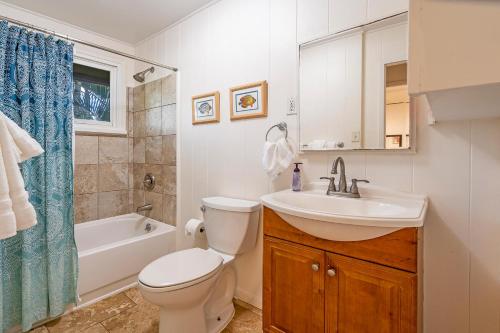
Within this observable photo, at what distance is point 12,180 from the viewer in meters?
0.97

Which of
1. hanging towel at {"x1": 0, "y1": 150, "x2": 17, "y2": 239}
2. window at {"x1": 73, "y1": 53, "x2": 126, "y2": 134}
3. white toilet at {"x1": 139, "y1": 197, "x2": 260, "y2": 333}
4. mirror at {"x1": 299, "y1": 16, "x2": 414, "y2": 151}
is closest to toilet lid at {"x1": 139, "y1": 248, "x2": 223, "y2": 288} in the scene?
white toilet at {"x1": 139, "y1": 197, "x2": 260, "y2": 333}

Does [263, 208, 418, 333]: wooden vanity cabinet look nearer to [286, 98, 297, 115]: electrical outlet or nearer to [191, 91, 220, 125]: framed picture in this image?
[286, 98, 297, 115]: electrical outlet

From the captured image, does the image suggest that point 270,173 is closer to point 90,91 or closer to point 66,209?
point 66,209

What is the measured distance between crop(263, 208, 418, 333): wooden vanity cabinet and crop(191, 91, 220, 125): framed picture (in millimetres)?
1016

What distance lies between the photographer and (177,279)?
1236 millimetres


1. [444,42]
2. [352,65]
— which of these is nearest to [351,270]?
[444,42]

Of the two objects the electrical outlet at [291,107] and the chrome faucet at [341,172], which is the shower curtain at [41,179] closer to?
the electrical outlet at [291,107]

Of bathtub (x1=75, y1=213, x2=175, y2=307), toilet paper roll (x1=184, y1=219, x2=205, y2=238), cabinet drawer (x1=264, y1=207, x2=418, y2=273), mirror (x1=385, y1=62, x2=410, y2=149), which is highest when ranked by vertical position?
mirror (x1=385, y1=62, x2=410, y2=149)

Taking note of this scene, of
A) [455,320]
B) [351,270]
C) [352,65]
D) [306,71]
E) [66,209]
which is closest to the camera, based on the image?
[351,270]

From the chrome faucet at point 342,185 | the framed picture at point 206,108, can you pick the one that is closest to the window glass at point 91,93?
the framed picture at point 206,108

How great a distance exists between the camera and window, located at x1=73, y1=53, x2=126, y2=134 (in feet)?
7.91

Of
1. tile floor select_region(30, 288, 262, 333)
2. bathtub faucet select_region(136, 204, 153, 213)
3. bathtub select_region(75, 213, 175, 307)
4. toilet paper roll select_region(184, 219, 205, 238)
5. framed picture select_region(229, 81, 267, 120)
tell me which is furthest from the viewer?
bathtub faucet select_region(136, 204, 153, 213)

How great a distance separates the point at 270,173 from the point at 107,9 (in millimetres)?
1943

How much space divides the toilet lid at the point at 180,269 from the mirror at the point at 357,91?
2.88 ft
